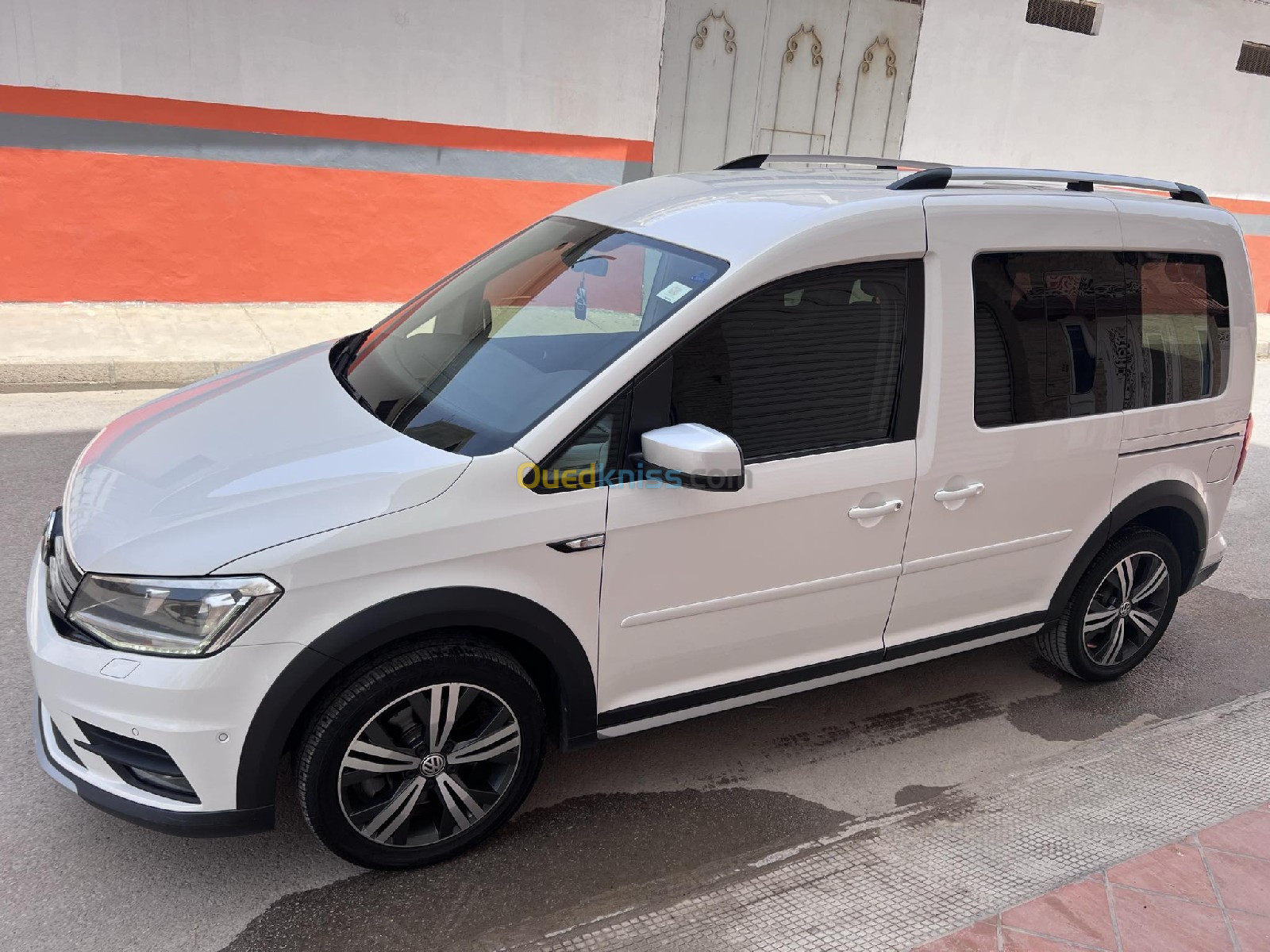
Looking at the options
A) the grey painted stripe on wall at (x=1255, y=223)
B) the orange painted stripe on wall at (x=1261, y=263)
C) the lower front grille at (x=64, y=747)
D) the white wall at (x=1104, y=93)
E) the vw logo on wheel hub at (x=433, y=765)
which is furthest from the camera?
the orange painted stripe on wall at (x=1261, y=263)

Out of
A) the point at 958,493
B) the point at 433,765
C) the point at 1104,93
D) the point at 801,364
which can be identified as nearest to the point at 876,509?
the point at 958,493

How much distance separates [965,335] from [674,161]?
22.8 feet

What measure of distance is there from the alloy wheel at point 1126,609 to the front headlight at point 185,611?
127 inches

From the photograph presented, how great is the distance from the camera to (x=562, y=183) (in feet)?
31.5

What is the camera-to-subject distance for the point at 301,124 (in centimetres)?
846

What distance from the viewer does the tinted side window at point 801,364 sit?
3.16 meters

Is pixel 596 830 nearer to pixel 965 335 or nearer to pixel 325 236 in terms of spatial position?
pixel 965 335

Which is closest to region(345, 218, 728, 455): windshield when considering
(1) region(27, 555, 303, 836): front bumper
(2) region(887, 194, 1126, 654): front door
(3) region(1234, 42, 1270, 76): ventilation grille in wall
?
(1) region(27, 555, 303, 836): front bumper

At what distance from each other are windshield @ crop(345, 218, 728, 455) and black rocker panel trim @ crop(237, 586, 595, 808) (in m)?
0.43

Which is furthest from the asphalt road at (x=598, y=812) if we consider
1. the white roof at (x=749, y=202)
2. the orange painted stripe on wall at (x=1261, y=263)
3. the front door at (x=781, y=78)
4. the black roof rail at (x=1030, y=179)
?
the orange painted stripe on wall at (x=1261, y=263)

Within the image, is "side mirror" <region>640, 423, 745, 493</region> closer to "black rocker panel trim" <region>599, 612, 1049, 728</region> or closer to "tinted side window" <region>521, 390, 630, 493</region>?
"tinted side window" <region>521, 390, 630, 493</region>

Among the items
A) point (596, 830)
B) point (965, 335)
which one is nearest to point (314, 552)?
point (596, 830)

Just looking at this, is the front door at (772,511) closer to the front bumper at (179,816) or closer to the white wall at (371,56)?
the front bumper at (179,816)

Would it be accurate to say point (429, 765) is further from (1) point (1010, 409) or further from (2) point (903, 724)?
(1) point (1010, 409)
